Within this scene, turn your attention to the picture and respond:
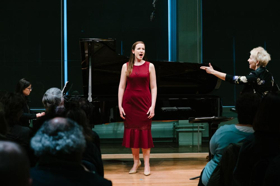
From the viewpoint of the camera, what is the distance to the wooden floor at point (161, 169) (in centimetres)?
370

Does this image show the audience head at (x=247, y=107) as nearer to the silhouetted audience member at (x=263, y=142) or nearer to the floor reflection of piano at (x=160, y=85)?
the silhouetted audience member at (x=263, y=142)

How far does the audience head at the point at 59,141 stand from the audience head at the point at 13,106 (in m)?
1.30

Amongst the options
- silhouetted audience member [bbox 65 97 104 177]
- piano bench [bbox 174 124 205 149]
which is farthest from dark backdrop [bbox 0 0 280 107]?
silhouetted audience member [bbox 65 97 104 177]

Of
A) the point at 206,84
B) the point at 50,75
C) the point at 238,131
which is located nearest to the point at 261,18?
the point at 206,84

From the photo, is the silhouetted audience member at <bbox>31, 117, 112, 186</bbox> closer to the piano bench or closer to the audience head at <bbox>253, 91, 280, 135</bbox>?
the audience head at <bbox>253, 91, 280, 135</bbox>

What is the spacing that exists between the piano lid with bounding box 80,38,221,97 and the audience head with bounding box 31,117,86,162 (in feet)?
9.89

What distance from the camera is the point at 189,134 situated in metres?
5.99

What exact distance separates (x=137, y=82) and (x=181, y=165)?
4.40ft

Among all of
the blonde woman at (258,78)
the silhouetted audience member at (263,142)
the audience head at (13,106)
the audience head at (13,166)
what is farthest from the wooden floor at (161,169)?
the audience head at (13,166)

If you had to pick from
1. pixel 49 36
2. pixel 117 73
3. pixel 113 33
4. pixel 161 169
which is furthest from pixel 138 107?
pixel 49 36

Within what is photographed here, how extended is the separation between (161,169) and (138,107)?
2.93ft

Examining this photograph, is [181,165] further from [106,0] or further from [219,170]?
[106,0]

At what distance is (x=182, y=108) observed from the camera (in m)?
Result: 4.66

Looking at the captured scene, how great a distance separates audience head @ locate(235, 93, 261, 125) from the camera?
2.02m
